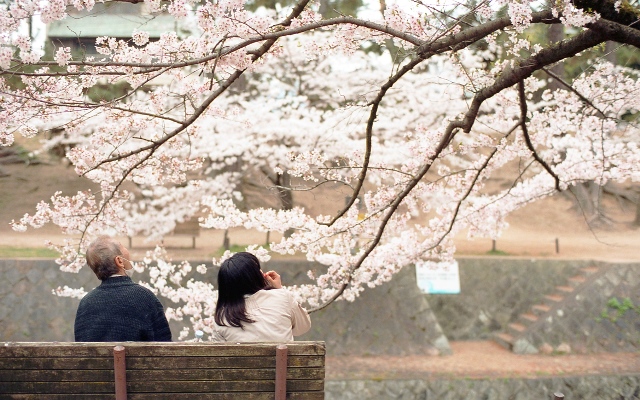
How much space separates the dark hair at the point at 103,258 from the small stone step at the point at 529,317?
801cm

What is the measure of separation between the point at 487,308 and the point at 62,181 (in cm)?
991

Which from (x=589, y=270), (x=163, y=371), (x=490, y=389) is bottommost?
(x=490, y=389)

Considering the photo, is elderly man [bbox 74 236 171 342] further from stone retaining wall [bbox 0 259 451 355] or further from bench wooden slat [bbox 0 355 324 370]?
stone retaining wall [bbox 0 259 451 355]

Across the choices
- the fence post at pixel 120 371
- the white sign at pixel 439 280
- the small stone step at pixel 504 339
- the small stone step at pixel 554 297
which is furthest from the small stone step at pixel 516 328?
the fence post at pixel 120 371

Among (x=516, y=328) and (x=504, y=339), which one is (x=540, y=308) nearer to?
(x=516, y=328)

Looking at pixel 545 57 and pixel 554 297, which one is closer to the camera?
pixel 545 57

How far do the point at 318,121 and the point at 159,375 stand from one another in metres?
7.48

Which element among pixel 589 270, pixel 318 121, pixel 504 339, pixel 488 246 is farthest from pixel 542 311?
pixel 318 121

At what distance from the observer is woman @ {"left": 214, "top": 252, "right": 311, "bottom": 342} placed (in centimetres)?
279

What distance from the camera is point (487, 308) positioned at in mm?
10008

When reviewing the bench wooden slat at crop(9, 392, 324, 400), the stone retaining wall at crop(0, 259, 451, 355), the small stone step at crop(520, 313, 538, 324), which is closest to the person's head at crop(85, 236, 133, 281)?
the bench wooden slat at crop(9, 392, 324, 400)

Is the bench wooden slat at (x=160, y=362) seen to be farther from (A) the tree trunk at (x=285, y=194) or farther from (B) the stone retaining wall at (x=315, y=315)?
(B) the stone retaining wall at (x=315, y=315)

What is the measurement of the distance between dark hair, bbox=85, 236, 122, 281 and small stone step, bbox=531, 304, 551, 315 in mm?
8034

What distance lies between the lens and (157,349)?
2455 millimetres
